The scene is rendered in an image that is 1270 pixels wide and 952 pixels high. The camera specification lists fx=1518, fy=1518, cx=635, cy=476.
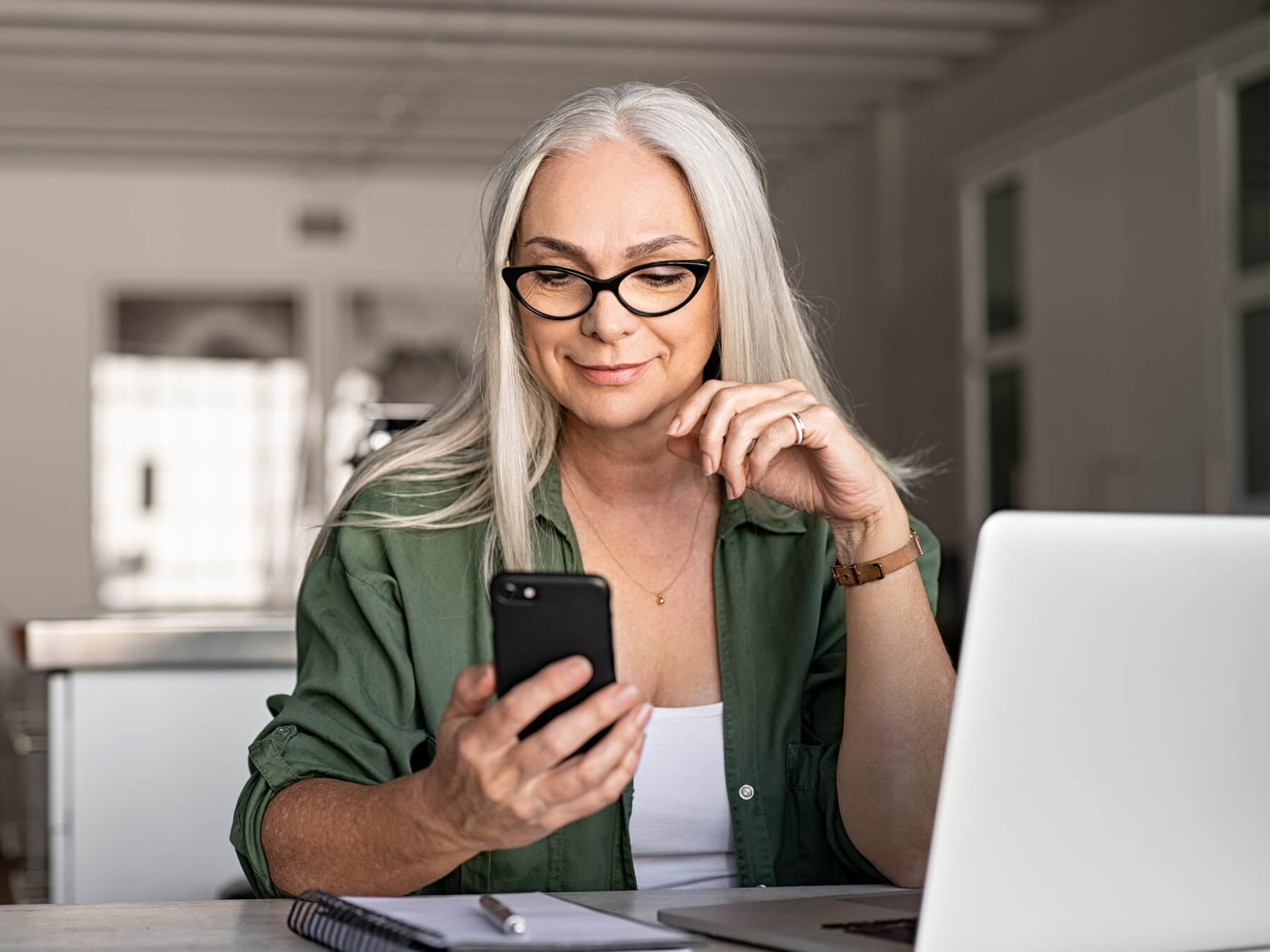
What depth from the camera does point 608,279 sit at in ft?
4.78

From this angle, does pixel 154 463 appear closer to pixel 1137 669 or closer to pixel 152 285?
pixel 152 285

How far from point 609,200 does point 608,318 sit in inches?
4.8

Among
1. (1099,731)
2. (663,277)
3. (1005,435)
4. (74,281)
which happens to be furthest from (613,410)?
(74,281)

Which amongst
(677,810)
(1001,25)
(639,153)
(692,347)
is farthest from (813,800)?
(1001,25)

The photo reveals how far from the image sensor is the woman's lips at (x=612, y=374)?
4.88 feet

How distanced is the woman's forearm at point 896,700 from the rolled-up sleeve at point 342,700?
41 cm

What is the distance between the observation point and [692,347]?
153 cm

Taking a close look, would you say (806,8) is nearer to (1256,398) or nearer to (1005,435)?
(1005,435)

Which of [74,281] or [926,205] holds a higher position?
[926,205]

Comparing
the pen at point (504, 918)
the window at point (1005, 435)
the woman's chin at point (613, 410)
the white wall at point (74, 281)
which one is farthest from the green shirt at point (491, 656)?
the white wall at point (74, 281)

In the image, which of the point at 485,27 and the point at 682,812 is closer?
the point at 682,812

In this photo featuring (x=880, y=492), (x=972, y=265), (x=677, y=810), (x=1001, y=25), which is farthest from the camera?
(x=1001, y=25)

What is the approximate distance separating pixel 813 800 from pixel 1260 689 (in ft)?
2.21

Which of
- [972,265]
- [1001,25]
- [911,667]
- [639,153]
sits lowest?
[911,667]
